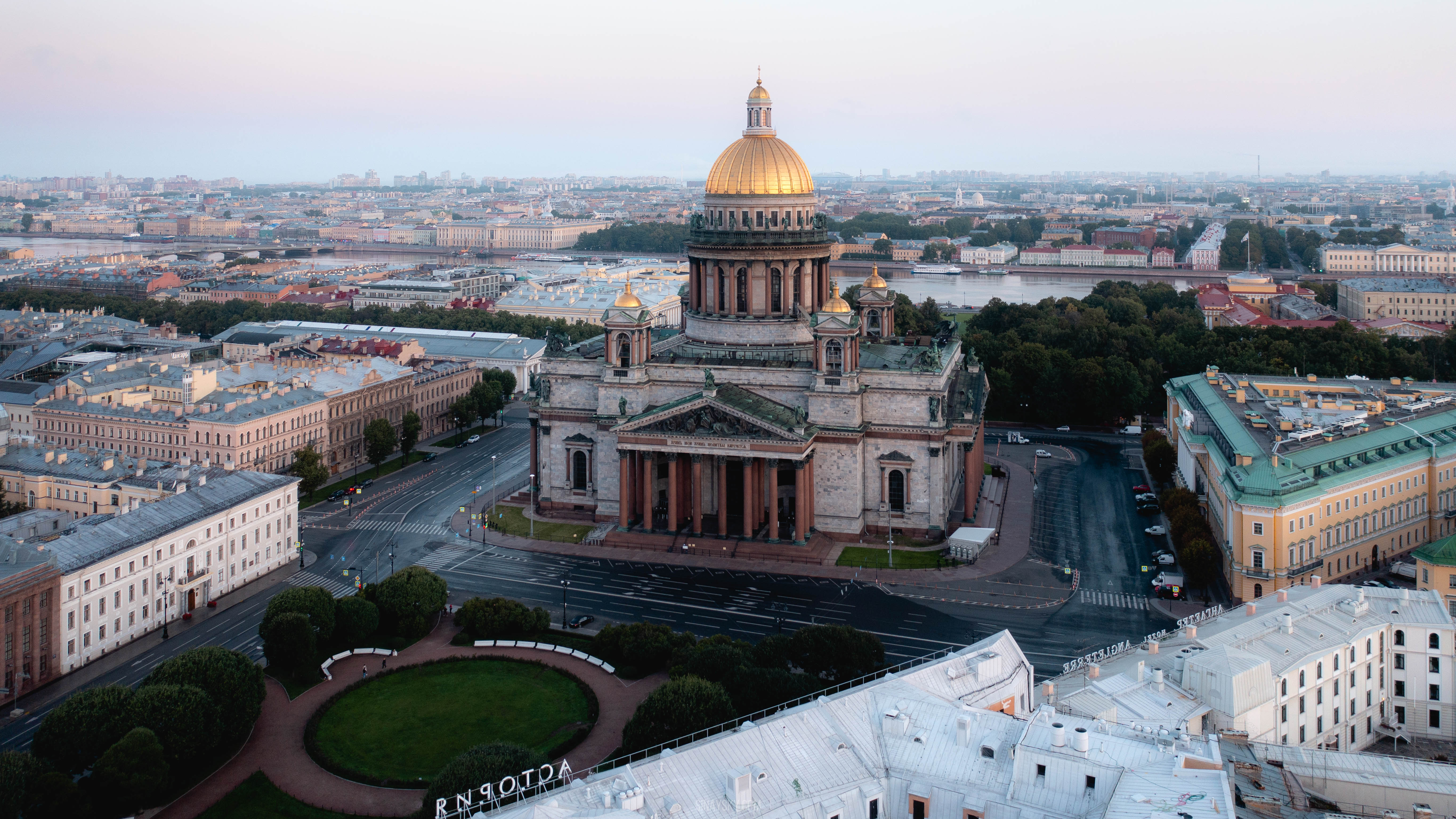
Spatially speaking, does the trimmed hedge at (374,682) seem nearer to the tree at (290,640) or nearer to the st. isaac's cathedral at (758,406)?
the tree at (290,640)

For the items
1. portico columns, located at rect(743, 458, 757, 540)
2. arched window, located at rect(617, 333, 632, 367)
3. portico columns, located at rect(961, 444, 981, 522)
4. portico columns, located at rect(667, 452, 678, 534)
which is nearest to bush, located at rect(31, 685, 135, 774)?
portico columns, located at rect(667, 452, 678, 534)

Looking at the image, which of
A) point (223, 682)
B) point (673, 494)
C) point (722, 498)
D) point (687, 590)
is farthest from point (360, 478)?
point (223, 682)

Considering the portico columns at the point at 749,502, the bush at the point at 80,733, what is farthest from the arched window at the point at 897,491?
the bush at the point at 80,733

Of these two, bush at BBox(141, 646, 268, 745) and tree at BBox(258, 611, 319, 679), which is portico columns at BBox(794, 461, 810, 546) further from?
bush at BBox(141, 646, 268, 745)

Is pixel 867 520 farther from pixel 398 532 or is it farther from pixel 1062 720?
pixel 1062 720

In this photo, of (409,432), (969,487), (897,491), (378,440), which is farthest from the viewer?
(409,432)

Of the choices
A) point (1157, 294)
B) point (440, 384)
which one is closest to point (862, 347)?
point (440, 384)

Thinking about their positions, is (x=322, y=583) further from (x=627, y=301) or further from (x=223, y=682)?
(x=627, y=301)
